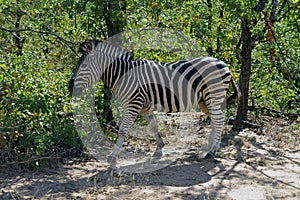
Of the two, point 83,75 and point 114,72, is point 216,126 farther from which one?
point 83,75

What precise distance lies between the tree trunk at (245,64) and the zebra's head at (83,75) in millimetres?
3802

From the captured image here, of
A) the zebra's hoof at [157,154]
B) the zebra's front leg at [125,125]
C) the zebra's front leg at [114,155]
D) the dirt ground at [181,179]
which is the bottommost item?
the dirt ground at [181,179]

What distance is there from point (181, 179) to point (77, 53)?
3.41 m

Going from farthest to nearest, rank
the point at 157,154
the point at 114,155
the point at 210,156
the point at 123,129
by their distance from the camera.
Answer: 1. the point at 157,154
2. the point at 210,156
3. the point at 123,129
4. the point at 114,155

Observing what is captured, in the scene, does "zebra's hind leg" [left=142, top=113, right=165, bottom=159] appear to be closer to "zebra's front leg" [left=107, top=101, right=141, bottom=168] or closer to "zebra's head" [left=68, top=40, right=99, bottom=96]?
"zebra's front leg" [left=107, top=101, right=141, bottom=168]

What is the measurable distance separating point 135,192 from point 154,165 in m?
1.25

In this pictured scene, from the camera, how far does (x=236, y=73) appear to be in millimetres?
9211

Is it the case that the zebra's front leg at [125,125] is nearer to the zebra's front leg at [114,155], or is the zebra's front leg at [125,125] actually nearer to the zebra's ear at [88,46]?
the zebra's front leg at [114,155]

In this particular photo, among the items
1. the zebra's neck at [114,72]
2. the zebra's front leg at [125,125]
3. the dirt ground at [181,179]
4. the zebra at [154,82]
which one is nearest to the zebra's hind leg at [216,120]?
the zebra at [154,82]

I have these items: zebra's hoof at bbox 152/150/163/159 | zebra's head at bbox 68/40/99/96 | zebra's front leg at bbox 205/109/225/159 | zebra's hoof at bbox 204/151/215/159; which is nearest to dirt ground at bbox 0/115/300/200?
zebra's hoof at bbox 204/151/215/159

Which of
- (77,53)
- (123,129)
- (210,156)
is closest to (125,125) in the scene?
(123,129)

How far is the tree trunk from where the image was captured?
28.7ft

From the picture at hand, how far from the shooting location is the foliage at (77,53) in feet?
18.7

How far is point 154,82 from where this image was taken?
6.85 m
